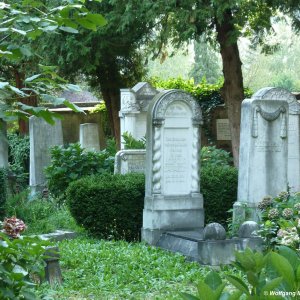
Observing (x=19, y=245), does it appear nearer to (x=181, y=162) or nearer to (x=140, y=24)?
(x=181, y=162)

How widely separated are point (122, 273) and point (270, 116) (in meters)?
3.85

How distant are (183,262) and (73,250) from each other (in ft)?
4.80

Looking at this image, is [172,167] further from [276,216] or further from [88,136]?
[88,136]

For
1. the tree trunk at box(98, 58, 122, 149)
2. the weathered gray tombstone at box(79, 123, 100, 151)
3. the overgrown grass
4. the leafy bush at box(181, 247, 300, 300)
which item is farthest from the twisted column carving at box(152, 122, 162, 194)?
the weathered gray tombstone at box(79, 123, 100, 151)

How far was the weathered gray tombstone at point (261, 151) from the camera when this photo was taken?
36.4ft

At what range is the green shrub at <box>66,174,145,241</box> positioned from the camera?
1157cm

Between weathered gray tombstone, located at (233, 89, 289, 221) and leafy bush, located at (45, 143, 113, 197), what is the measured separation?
14.9 feet

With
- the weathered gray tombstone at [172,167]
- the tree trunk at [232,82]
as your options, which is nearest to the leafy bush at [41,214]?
the weathered gray tombstone at [172,167]

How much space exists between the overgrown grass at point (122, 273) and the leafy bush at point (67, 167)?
4.44 meters

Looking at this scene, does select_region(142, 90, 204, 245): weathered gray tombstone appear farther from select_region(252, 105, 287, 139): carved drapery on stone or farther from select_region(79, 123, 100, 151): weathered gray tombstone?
select_region(79, 123, 100, 151): weathered gray tombstone

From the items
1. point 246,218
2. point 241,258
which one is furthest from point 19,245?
point 246,218

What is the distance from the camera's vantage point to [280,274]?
7.16 ft

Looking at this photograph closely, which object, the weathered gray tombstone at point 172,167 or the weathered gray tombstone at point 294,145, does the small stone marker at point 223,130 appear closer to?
the weathered gray tombstone at point 294,145

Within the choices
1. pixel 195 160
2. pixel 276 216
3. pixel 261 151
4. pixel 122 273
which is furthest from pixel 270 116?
pixel 122 273
